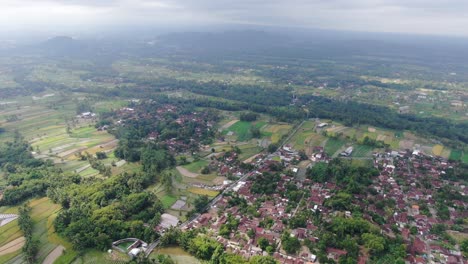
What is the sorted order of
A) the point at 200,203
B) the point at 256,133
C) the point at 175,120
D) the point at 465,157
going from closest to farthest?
the point at 200,203, the point at 465,157, the point at 256,133, the point at 175,120

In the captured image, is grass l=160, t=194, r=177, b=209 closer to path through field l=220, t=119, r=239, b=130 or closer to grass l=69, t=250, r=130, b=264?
grass l=69, t=250, r=130, b=264

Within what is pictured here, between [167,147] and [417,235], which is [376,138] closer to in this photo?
[417,235]

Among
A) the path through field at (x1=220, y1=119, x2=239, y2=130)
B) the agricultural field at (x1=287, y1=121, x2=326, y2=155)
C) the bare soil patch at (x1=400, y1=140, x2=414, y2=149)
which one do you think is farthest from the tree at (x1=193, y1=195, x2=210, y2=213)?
the bare soil patch at (x1=400, y1=140, x2=414, y2=149)

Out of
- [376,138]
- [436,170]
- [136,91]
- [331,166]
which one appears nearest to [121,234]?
[331,166]

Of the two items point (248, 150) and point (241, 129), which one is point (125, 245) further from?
point (241, 129)

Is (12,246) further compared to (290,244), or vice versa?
(12,246)

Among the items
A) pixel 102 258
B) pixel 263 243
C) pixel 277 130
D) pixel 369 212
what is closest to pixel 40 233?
pixel 102 258

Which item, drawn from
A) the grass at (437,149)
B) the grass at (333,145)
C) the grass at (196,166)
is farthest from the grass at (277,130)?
the grass at (437,149)

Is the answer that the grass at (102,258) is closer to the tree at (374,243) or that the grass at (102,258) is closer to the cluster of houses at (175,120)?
the tree at (374,243)
